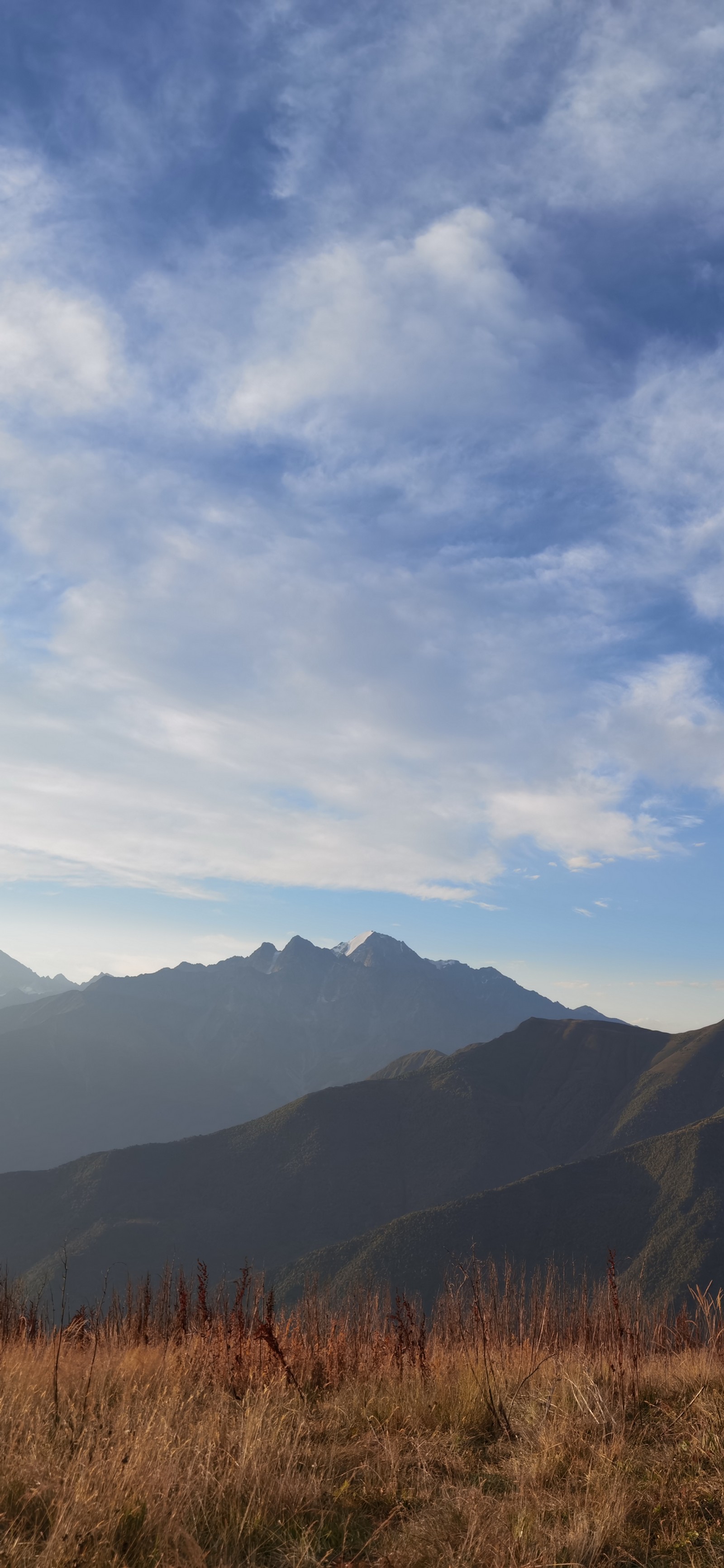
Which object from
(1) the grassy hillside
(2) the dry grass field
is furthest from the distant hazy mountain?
(2) the dry grass field

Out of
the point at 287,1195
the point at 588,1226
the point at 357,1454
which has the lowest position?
the point at 287,1195

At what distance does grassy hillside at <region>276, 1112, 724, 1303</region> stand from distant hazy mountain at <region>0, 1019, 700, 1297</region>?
20.0 inches

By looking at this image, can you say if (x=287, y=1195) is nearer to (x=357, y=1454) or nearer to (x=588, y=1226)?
(x=588, y=1226)

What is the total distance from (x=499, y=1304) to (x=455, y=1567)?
8.05 metres

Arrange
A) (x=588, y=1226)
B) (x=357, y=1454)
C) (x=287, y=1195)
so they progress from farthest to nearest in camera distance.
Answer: (x=287, y=1195) < (x=588, y=1226) < (x=357, y=1454)

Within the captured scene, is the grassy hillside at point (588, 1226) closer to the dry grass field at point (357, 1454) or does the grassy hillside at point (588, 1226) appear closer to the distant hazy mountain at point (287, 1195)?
the distant hazy mountain at point (287, 1195)

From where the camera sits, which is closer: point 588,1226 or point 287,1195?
point 588,1226

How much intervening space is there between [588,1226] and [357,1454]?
146079mm

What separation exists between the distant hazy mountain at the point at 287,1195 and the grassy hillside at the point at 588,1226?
509 mm

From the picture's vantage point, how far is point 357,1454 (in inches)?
195

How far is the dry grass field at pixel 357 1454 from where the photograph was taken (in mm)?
3785

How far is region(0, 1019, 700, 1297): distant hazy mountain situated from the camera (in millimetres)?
133500

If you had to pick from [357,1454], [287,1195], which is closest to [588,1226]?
[287,1195]

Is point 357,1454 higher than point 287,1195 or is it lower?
higher
